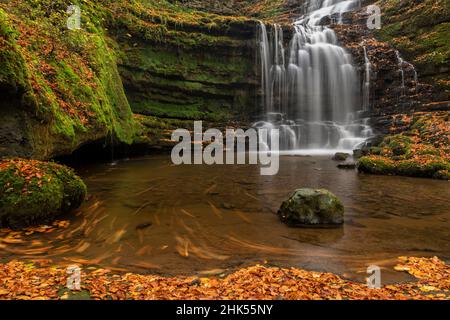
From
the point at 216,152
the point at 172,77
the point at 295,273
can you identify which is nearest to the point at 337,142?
the point at 216,152

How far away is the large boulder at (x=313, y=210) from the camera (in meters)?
5.76

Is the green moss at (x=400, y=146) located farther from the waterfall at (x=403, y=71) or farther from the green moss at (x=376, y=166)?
the waterfall at (x=403, y=71)

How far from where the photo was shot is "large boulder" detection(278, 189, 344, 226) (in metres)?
5.76

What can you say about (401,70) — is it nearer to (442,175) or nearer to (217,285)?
(442,175)

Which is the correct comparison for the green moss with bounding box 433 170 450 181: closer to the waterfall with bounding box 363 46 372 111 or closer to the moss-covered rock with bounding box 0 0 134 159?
the moss-covered rock with bounding box 0 0 134 159

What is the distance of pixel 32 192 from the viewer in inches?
209

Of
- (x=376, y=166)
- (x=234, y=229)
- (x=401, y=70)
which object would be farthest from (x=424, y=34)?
(x=234, y=229)

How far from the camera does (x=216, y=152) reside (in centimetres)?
2014

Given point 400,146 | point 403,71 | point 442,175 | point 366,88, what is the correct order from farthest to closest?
point 366,88 → point 403,71 → point 400,146 → point 442,175

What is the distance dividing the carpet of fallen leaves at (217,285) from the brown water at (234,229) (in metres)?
0.32

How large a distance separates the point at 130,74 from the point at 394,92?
1776 centimetres

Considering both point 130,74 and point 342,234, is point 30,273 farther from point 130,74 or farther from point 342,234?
point 130,74

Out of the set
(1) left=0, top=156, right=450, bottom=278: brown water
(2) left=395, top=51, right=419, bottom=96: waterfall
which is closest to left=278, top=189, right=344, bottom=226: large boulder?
(1) left=0, top=156, right=450, bottom=278: brown water

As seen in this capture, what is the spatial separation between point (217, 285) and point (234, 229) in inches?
86.5
